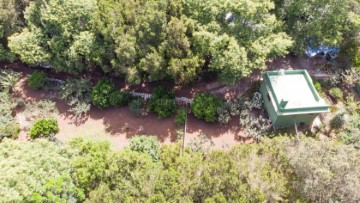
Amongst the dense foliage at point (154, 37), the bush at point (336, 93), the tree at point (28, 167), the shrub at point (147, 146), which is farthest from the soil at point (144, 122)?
the tree at point (28, 167)

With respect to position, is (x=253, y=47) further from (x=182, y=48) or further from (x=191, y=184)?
(x=191, y=184)

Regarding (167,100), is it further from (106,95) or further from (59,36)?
(59,36)

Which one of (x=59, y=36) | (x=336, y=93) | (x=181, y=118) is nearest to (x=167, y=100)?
(x=181, y=118)

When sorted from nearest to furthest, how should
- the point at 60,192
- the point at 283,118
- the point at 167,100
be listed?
the point at 60,192
the point at 283,118
the point at 167,100

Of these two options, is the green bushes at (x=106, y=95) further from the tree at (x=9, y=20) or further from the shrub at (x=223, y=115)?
the tree at (x=9, y=20)

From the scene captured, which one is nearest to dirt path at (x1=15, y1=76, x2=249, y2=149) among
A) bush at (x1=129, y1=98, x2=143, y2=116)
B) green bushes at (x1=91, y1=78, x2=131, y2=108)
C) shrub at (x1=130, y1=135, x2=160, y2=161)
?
bush at (x1=129, y1=98, x2=143, y2=116)

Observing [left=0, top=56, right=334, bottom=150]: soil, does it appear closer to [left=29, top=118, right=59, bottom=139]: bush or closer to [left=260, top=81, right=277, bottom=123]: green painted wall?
[left=29, top=118, right=59, bottom=139]: bush

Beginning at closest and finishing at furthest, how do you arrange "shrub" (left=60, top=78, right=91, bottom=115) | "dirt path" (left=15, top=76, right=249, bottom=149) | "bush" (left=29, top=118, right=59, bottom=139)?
"bush" (left=29, top=118, right=59, bottom=139) → "dirt path" (left=15, top=76, right=249, bottom=149) → "shrub" (left=60, top=78, right=91, bottom=115)
